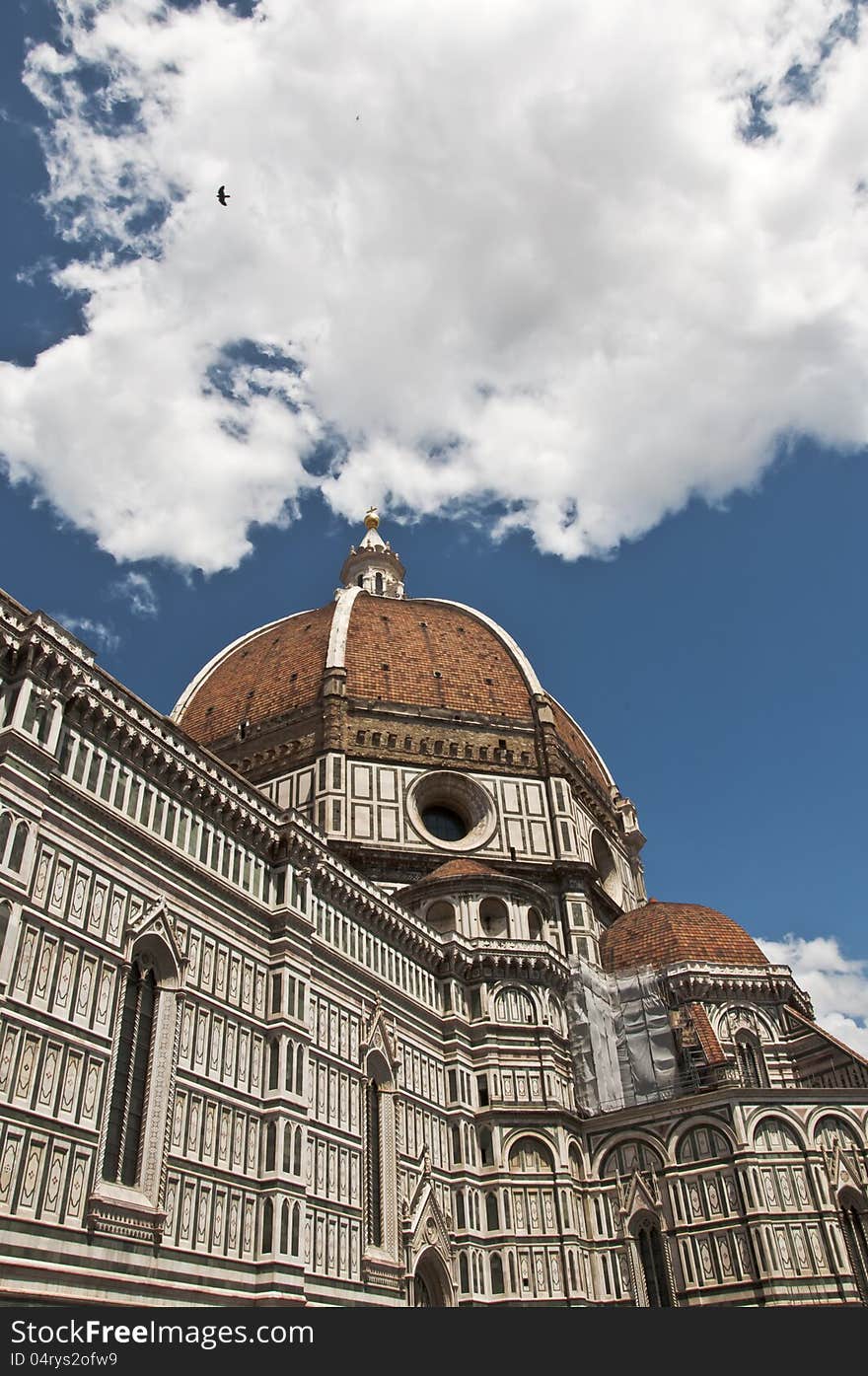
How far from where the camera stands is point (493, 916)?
4025 centimetres

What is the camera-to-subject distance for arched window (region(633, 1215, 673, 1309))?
107ft

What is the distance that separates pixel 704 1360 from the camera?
13102 millimetres

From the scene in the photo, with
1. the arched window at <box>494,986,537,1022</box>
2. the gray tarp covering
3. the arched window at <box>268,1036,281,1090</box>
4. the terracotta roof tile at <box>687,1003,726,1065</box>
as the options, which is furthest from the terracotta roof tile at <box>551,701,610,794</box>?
the arched window at <box>268,1036,281,1090</box>

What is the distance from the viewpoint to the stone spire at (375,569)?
68250mm

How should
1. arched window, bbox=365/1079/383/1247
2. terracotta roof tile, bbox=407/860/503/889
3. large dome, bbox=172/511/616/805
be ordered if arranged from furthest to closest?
large dome, bbox=172/511/616/805
terracotta roof tile, bbox=407/860/503/889
arched window, bbox=365/1079/383/1247

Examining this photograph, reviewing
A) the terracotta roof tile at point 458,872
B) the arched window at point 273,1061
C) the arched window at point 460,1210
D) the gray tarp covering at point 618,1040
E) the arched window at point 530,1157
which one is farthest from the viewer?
the terracotta roof tile at point 458,872

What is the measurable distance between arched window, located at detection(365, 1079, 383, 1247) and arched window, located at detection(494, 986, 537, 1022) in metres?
6.98

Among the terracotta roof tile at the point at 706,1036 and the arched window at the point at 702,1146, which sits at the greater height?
the terracotta roof tile at the point at 706,1036

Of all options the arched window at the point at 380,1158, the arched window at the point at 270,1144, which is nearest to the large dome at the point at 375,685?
the arched window at the point at 380,1158

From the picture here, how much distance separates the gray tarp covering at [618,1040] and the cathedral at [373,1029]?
0.11 metres

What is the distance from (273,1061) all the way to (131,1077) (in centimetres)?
477

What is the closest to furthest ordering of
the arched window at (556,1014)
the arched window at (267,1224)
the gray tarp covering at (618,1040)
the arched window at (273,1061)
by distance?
the arched window at (267,1224)
the arched window at (273,1061)
the gray tarp covering at (618,1040)
the arched window at (556,1014)

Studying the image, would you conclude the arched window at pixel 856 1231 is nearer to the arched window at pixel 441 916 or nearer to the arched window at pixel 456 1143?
the arched window at pixel 456 1143

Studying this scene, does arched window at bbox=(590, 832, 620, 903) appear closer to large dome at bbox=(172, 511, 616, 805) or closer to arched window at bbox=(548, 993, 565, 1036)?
large dome at bbox=(172, 511, 616, 805)
